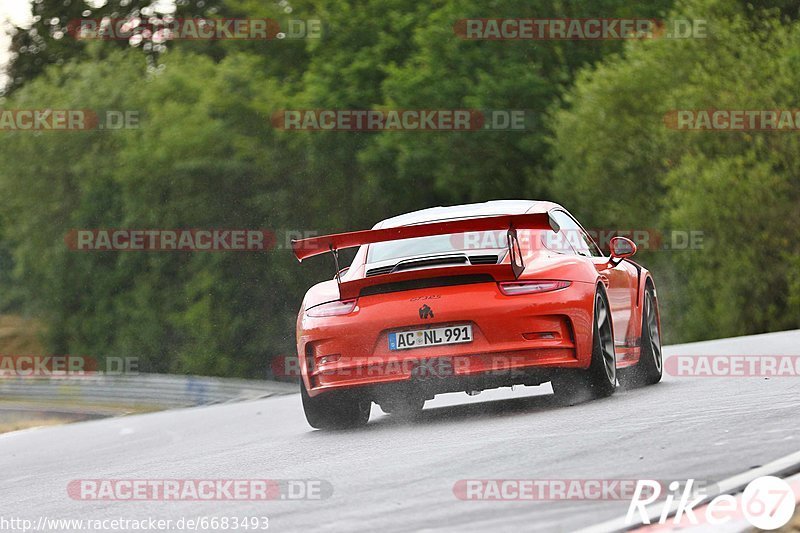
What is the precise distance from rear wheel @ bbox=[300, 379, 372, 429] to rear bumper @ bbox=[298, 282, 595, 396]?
0.47 metres

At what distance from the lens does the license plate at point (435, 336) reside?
28.2 feet

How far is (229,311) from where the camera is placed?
153 ft

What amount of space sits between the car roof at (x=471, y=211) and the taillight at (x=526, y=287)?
33.7 inches

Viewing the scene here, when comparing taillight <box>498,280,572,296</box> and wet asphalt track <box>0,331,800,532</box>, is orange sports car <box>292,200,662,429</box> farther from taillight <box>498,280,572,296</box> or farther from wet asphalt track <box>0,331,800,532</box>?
wet asphalt track <box>0,331,800,532</box>

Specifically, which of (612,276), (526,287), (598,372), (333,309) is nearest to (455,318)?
(526,287)

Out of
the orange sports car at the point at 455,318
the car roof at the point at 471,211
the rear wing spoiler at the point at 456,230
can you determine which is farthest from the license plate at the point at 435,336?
the car roof at the point at 471,211

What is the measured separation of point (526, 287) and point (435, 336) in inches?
25.4

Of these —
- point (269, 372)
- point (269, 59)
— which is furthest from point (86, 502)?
point (269, 59)

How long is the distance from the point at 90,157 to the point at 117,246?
3341 millimetres

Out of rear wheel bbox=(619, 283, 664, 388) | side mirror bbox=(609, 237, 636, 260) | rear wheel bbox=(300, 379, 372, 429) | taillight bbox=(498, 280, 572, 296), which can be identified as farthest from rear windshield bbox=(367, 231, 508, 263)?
rear wheel bbox=(619, 283, 664, 388)

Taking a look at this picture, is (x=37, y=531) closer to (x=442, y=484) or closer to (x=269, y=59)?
(x=442, y=484)

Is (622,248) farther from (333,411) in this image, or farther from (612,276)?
(333,411)

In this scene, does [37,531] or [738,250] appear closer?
[37,531]

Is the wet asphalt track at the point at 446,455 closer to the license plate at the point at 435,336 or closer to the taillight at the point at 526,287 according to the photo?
the license plate at the point at 435,336
